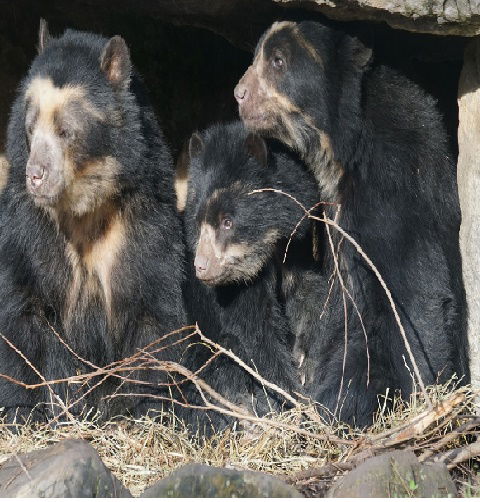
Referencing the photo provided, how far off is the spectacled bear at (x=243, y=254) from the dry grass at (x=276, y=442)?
0.47 meters

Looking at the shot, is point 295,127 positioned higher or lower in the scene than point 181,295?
higher

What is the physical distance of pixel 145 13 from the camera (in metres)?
10.0

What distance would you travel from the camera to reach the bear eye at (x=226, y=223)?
26.6ft

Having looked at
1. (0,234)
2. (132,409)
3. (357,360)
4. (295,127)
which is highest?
(295,127)

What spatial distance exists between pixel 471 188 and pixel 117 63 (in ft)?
9.05

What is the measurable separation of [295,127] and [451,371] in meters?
2.22

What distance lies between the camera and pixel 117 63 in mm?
7719

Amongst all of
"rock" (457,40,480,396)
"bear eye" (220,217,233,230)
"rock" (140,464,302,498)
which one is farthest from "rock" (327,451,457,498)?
"bear eye" (220,217,233,230)

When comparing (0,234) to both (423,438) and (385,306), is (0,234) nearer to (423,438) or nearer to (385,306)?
(385,306)

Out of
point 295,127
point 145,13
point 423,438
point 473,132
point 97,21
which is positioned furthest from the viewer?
point 97,21

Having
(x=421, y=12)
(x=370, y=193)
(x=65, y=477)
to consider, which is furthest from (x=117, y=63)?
(x=65, y=477)

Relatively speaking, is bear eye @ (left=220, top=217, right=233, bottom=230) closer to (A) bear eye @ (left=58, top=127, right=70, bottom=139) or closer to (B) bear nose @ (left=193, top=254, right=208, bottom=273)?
(B) bear nose @ (left=193, top=254, right=208, bottom=273)

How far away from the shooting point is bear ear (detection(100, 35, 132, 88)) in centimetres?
766

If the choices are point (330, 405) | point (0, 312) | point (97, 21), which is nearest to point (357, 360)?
point (330, 405)
